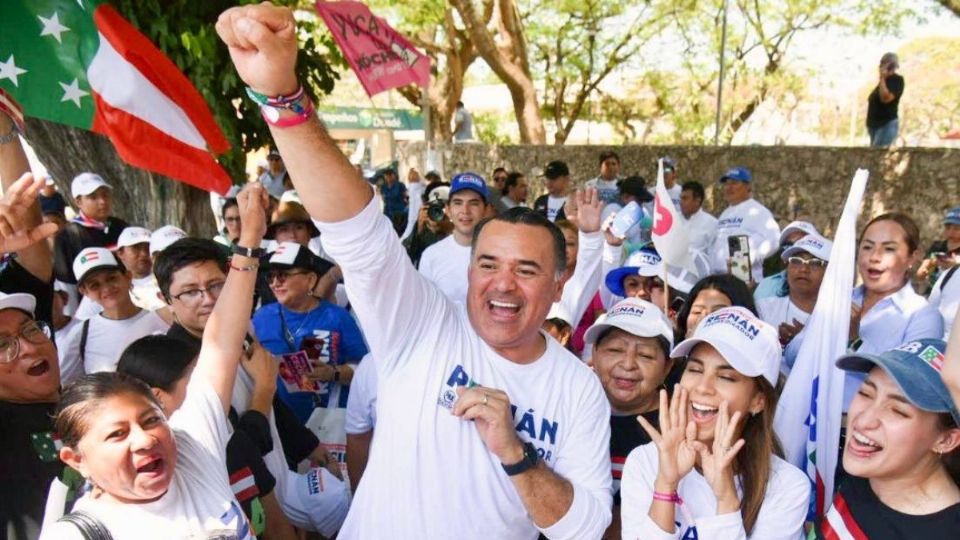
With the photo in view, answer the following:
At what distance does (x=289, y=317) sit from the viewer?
3.80 metres

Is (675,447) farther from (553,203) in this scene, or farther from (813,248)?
(553,203)

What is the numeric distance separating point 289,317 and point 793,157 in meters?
9.27

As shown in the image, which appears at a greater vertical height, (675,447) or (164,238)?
(164,238)

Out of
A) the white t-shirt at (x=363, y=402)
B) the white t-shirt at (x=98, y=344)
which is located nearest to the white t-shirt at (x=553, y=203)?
the white t-shirt at (x=98, y=344)

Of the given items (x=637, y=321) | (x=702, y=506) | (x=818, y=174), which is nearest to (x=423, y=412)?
(x=702, y=506)

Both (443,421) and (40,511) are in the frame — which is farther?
(40,511)

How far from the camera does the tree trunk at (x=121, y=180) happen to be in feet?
20.7

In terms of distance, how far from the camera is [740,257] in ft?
15.9

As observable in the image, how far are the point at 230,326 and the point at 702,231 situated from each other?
570 cm

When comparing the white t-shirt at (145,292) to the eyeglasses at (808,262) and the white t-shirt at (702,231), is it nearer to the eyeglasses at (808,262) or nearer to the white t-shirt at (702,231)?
the eyeglasses at (808,262)

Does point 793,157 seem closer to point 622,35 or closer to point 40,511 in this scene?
point 622,35

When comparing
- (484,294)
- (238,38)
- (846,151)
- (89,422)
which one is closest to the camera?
(238,38)

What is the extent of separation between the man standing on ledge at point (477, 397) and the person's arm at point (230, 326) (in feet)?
1.94

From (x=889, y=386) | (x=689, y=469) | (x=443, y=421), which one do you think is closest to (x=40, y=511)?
(x=443, y=421)
